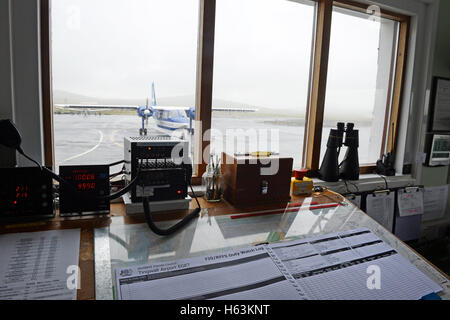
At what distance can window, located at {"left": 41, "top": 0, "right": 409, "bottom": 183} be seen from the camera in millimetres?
1440

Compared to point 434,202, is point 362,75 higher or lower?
higher

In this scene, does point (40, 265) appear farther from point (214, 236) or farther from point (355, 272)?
point (355, 272)

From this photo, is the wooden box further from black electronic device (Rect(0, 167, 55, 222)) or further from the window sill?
black electronic device (Rect(0, 167, 55, 222))

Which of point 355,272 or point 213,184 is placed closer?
point 355,272

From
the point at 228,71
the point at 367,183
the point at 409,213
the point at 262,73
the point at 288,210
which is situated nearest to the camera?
the point at 288,210

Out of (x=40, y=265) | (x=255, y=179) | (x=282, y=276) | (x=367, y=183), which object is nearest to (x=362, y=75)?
(x=367, y=183)

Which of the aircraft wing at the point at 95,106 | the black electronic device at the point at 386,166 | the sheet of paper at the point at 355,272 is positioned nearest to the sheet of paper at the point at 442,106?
the black electronic device at the point at 386,166

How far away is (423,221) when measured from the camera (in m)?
2.25

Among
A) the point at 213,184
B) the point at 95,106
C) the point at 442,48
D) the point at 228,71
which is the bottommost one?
the point at 213,184

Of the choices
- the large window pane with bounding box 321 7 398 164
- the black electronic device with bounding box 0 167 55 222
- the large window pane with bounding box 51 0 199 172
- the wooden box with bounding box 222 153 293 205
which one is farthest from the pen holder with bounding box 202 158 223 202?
the large window pane with bounding box 321 7 398 164

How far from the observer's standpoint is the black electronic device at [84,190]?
112 cm

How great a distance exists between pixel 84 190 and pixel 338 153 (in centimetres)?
144

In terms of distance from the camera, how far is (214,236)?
107 centimetres
